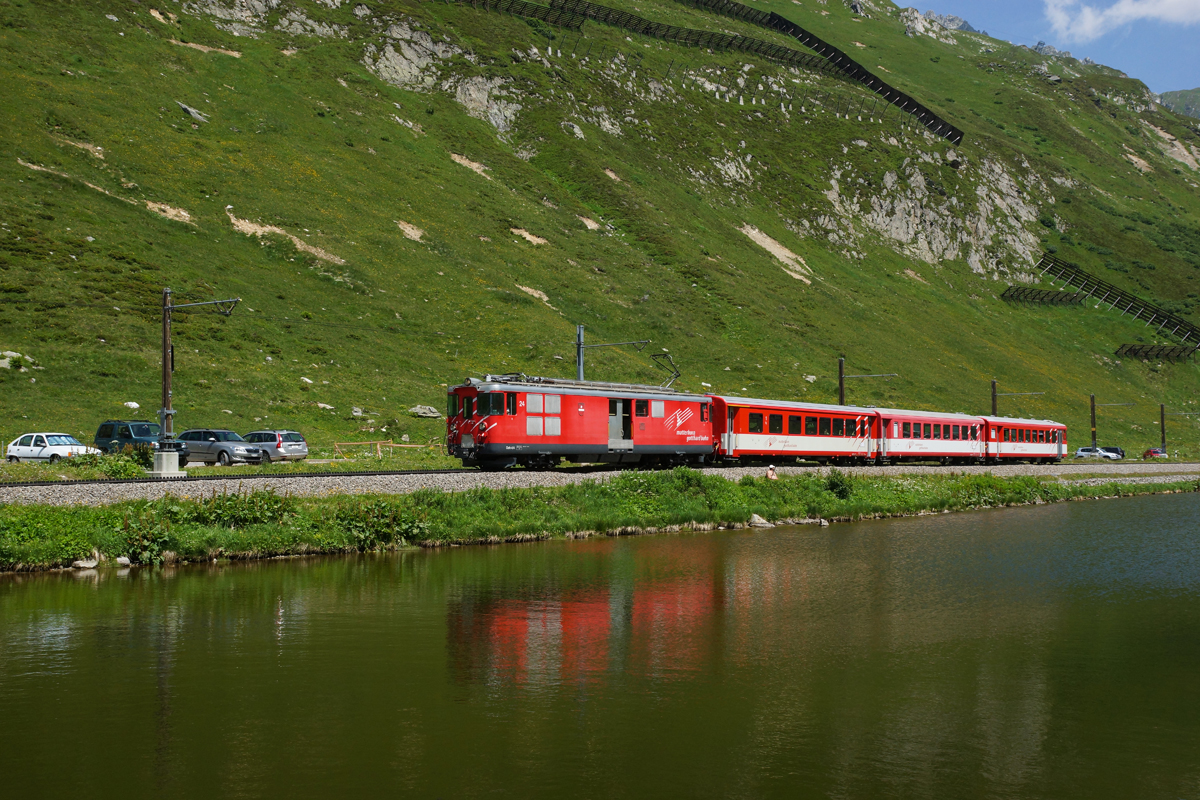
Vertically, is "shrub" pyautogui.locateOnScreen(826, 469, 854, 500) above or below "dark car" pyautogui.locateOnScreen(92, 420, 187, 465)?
below

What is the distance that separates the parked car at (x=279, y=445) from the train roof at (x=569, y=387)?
28.3 ft

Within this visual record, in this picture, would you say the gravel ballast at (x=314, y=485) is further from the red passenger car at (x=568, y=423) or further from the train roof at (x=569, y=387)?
the train roof at (x=569, y=387)

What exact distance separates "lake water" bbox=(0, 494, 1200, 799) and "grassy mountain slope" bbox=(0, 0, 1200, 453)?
31467 mm

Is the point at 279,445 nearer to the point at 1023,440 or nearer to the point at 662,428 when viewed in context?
the point at 662,428

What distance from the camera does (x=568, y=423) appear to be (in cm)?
3959

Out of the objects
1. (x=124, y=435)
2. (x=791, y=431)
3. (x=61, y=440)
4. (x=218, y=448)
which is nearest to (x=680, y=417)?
(x=791, y=431)

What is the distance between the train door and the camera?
41.6 metres

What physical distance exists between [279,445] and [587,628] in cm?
2899

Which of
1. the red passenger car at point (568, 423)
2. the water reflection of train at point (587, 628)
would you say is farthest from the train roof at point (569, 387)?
the water reflection of train at point (587, 628)

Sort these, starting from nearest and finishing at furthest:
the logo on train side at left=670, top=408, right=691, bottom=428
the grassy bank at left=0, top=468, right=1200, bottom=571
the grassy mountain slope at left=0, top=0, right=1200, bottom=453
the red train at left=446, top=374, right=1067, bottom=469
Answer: the grassy bank at left=0, top=468, right=1200, bottom=571 < the red train at left=446, top=374, right=1067, bottom=469 < the logo on train side at left=670, top=408, right=691, bottom=428 < the grassy mountain slope at left=0, top=0, right=1200, bottom=453

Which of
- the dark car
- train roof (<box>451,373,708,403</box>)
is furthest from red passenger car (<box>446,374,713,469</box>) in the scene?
the dark car

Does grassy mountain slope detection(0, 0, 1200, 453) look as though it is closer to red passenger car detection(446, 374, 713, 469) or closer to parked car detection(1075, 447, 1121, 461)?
parked car detection(1075, 447, 1121, 461)

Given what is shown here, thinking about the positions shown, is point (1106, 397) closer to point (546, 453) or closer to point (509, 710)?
point (546, 453)

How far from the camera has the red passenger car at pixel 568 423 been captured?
122ft
